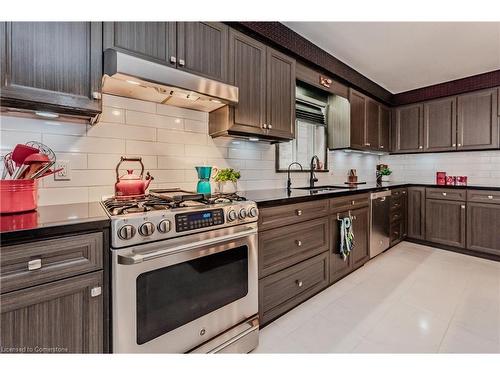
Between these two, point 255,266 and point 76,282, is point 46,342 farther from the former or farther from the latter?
point 255,266

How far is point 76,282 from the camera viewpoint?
110 cm

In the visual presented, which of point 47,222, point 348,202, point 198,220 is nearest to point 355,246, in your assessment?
point 348,202

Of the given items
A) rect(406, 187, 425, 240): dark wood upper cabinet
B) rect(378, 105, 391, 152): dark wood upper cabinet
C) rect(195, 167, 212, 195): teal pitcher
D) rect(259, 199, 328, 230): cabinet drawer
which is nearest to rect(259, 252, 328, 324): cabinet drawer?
rect(259, 199, 328, 230): cabinet drawer

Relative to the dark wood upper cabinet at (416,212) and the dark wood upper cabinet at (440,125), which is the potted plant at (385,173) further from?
the dark wood upper cabinet at (440,125)

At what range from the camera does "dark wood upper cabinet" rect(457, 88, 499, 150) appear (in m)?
3.44

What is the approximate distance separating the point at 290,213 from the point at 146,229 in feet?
3.73

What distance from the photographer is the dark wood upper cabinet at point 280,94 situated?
2.30m

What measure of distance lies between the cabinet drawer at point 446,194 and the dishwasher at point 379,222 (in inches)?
32.5

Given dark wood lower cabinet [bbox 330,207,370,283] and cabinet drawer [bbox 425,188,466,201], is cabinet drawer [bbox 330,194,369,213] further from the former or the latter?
cabinet drawer [bbox 425,188,466,201]

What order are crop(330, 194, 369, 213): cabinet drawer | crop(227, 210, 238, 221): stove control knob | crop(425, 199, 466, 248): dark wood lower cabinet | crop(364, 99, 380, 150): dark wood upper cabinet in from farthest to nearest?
crop(364, 99, 380, 150): dark wood upper cabinet < crop(425, 199, 466, 248): dark wood lower cabinet < crop(330, 194, 369, 213): cabinet drawer < crop(227, 210, 238, 221): stove control knob

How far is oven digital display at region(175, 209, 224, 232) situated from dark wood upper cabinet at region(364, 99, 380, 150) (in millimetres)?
2963

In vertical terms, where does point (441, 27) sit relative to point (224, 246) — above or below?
above
